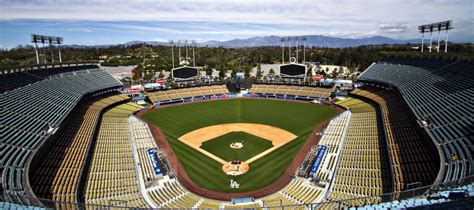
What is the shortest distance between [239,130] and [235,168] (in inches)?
552

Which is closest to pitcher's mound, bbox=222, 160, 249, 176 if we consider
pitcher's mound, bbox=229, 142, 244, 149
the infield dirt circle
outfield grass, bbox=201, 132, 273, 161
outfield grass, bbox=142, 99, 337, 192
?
the infield dirt circle

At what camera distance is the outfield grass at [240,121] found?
3003 cm

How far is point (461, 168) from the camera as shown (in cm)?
1870

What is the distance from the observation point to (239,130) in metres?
45.6

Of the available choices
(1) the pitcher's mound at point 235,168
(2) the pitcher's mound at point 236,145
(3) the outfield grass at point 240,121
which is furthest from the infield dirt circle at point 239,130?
(2) the pitcher's mound at point 236,145

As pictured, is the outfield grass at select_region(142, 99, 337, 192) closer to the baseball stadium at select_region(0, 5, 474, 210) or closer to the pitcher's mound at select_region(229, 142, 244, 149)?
the baseball stadium at select_region(0, 5, 474, 210)

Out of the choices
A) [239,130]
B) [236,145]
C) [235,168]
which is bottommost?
[235,168]

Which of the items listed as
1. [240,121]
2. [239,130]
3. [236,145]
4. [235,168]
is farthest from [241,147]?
[240,121]

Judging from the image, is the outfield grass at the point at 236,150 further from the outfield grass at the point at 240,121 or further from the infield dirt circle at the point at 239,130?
the outfield grass at the point at 240,121

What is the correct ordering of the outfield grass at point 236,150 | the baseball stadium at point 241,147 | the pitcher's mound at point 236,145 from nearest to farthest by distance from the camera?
1. the baseball stadium at point 241,147
2. the outfield grass at point 236,150
3. the pitcher's mound at point 236,145

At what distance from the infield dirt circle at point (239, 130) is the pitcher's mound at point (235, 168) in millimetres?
115

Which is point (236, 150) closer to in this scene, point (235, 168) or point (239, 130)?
point (235, 168)

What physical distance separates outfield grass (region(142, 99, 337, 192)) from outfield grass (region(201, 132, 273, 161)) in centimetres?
184

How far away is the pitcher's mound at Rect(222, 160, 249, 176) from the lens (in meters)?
31.2
